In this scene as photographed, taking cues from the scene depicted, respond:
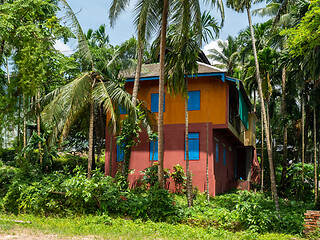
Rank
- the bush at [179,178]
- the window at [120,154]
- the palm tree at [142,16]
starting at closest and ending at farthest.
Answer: the palm tree at [142,16] < the bush at [179,178] < the window at [120,154]

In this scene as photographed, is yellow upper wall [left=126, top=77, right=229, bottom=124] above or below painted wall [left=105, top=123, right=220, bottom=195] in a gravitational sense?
above

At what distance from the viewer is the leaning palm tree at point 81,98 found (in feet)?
47.6

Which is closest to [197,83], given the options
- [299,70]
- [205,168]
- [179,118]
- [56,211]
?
[179,118]

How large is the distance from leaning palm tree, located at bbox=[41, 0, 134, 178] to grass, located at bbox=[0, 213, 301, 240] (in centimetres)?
263

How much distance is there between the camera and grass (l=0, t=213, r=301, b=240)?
1078 cm

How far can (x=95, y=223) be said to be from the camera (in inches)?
486

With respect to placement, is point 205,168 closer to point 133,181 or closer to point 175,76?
point 133,181

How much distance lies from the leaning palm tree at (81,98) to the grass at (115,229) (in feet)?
8.64

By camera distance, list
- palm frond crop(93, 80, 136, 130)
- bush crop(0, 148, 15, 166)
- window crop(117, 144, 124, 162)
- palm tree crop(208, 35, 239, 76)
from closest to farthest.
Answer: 1. palm frond crop(93, 80, 136, 130)
2. window crop(117, 144, 124, 162)
3. bush crop(0, 148, 15, 166)
4. palm tree crop(208, 35, 239, 76)

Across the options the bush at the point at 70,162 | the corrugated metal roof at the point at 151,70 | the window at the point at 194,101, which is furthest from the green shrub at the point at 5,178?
the bush at the point at 70,162

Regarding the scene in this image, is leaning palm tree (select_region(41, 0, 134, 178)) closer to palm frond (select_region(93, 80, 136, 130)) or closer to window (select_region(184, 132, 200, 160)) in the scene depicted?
palm frond (select_region(93, 80, 136, 130))

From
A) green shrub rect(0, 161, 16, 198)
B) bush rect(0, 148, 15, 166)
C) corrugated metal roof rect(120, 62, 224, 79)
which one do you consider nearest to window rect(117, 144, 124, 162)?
corrugated metal roof rect(120, 62, 224, 79)

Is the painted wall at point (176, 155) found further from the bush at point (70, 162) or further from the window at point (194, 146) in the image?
the bush at point (70, 162)

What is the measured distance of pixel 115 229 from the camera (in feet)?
37.5
